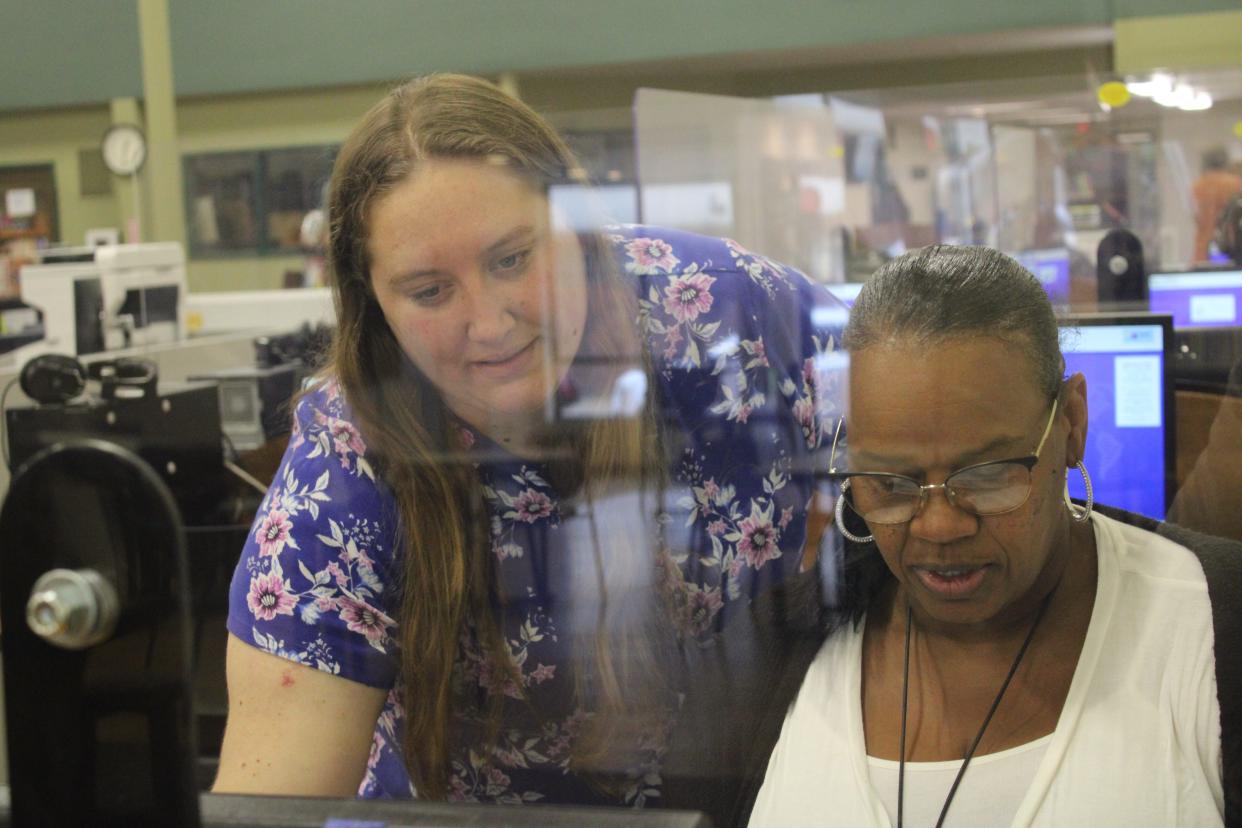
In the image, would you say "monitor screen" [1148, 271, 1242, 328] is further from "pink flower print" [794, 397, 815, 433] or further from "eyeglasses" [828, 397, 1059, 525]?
"eyeglasses" [828, 397, 1059, 525]

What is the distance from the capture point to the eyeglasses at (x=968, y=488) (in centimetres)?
80

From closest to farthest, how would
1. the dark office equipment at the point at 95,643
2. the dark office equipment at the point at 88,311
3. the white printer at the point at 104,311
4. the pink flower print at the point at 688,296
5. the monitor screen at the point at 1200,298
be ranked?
the dark office equipment at the point at 95,643, the pink flower print at the point at 688,296, the monitor screen at the point at 1200,298, the white printer at the point at 104,311, the dark office equipment at the point at 88,311

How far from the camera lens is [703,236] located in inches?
46.8

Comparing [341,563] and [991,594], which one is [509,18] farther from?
[991,594]

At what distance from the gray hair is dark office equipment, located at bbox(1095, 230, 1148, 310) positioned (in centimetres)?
107

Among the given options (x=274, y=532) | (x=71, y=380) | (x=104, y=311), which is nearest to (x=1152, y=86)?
(x=274, y=532)

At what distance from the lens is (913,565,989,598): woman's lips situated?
850mm

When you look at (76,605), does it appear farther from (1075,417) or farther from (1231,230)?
(1231,230)

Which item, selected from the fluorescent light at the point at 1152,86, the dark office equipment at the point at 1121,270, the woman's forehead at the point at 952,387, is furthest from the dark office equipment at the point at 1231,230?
the woman's forehead at the point at 952,387

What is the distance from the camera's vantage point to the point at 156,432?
121cm

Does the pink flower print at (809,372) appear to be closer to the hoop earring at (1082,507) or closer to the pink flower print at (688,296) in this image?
the pink flower print at (688,296)

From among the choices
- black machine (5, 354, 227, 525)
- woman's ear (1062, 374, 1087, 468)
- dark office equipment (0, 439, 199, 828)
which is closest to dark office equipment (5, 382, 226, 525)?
black machine (5, 354, 227, 525)

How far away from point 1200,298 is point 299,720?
133 cm

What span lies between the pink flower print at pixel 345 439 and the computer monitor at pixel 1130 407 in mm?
580
